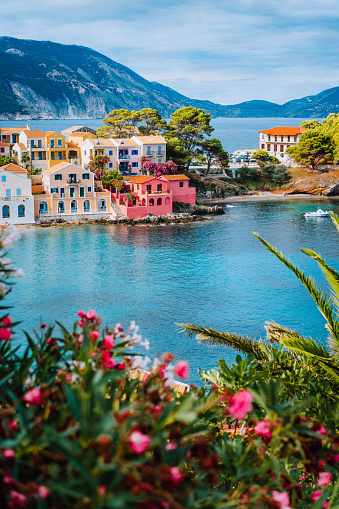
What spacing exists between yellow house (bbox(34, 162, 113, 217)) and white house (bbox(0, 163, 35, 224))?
131 centimetres

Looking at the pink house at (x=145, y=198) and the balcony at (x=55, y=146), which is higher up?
the balcony at (x=55, y=146)

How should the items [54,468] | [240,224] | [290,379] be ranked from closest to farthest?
[54,468]
[290,379]
[240,224]

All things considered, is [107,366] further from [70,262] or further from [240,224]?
[240,224]

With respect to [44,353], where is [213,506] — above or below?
below

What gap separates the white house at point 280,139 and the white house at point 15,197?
47.7 m

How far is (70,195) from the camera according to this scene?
51844 millimetres

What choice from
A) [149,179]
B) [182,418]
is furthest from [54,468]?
[149,179]

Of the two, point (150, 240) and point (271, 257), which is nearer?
point (271, 257)

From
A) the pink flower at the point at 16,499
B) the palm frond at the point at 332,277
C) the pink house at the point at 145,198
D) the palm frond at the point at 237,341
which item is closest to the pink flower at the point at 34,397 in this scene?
the pink flower at the point at 16,499

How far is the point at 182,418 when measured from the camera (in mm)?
2750

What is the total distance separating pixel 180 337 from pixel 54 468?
21.2 m

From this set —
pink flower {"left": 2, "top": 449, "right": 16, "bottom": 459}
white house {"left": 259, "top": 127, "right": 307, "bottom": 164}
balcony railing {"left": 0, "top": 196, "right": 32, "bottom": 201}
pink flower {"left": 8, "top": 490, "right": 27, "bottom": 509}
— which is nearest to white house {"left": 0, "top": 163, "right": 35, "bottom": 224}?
balcony railing {"left": 0, "top": 196, "right": 32, "bottom": 201}

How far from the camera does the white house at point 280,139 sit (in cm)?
8556

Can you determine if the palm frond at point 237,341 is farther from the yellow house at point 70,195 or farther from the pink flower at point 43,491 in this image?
the yellow house at point 70,195
